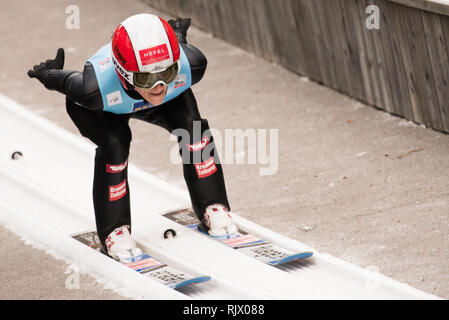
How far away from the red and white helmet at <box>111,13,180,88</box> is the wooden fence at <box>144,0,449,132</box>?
8.73 ft

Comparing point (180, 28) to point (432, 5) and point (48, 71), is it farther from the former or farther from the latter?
point (432, 5)

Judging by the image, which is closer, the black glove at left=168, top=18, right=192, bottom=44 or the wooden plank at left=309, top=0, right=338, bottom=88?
the black glove at left=168, top=18, right=192, bottom=44

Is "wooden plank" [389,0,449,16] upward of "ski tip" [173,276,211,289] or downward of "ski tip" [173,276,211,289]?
upward

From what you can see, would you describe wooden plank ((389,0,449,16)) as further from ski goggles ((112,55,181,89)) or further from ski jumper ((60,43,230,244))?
ski goggles ((112,55,181,89))

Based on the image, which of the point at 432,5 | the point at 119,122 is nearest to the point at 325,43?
the point at 432,5

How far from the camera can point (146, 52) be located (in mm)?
5336

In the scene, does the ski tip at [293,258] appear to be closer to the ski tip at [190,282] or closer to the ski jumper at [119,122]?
the ski tip at [190,282]

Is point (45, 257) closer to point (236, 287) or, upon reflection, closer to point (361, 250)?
point (236, 287)

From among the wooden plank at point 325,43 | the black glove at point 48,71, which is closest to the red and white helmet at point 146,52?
the black glove at point 48,71

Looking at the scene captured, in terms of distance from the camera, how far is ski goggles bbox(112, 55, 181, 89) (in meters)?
5.41

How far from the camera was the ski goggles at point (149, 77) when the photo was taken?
213 inches

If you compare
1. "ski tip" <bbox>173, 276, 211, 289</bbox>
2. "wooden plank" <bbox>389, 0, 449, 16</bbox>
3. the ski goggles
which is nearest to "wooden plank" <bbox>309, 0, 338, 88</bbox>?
"wooden plank" <bbox>389, 0, 449, 16</bbox>

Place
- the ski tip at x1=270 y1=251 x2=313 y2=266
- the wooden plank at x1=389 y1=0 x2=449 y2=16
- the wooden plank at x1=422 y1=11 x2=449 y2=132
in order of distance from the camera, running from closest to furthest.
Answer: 1. the ski tip at x1=270 y1=251 x2=313 y2=266
2. the wooden plank at x1=389 y1=0 x2=449 y2=16
3. the wooden plank at x1=422 y1=11 x2=449 y2=132
